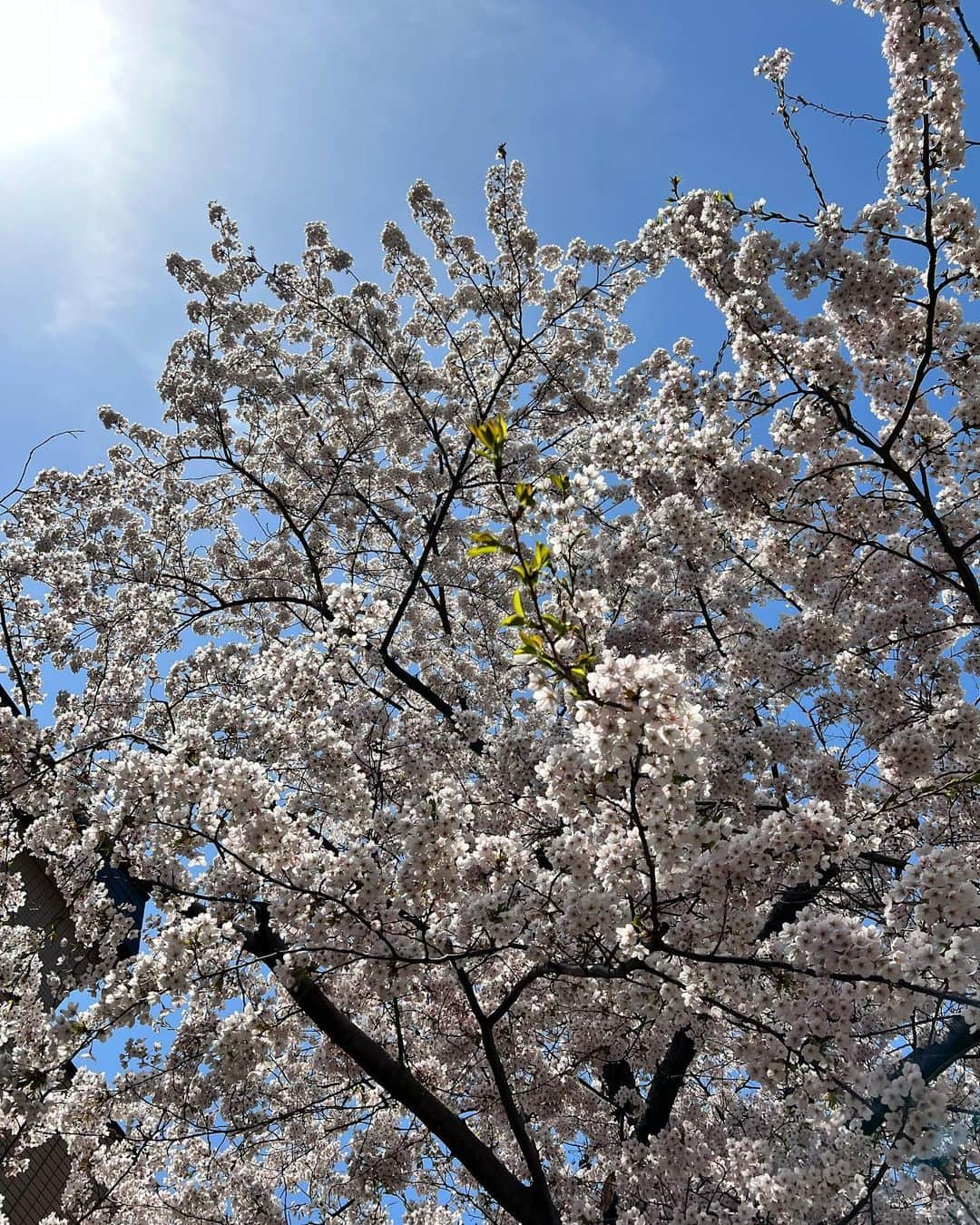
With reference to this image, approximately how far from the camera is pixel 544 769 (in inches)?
127

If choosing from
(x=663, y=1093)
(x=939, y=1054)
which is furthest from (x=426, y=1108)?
(x=939, y=1054)

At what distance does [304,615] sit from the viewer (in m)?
10.1

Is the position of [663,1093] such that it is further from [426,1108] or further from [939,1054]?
[939,1054]

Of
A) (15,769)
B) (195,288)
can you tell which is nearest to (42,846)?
(15,769)

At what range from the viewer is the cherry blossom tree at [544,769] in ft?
11.7

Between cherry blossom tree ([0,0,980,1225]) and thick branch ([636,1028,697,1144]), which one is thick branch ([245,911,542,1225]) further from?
thick branch ([636,1028,697,1144])

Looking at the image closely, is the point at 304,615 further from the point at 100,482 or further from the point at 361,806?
the point at 361,806

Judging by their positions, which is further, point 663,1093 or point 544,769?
point 663,1093

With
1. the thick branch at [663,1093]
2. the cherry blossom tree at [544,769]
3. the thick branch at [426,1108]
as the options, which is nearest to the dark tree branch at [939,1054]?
the cherry blossom tree at [544,769]

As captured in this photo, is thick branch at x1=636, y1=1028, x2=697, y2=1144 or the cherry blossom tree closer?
the cherry blossom tree

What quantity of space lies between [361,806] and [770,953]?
8.85 feet

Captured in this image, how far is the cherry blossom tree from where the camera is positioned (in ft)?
11.7

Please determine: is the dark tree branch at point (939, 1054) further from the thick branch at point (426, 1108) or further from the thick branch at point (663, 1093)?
the thick branch at point (663, 1093)

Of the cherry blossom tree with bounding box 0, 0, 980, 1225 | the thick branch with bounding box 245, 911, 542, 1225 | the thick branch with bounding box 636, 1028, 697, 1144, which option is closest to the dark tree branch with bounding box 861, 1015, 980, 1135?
the cherry blossom tree with bounding box 0, 0, 980, 1225
